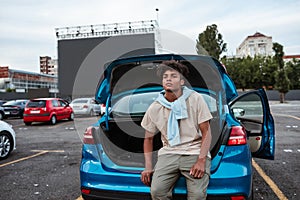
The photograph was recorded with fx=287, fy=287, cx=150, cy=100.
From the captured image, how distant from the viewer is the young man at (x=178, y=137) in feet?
7.85

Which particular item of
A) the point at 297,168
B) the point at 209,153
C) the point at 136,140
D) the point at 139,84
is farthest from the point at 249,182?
the point at 297,168

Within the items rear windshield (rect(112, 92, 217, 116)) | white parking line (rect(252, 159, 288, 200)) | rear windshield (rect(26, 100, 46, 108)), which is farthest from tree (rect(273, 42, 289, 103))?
rear windshield (rect(112, 92, 217, 116))


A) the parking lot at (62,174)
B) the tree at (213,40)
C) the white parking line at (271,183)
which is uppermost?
the tree at (213,40)

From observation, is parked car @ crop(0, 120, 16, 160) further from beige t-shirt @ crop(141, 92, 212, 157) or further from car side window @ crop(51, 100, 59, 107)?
car side window @ crop(51, 100, 59, 107)

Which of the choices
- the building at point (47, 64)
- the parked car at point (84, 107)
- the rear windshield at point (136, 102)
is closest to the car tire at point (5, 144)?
the rear windshield at point (136, 102)

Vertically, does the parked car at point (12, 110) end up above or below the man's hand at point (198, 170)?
below

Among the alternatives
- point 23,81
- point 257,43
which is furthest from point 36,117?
point 257,43

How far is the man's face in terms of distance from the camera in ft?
8.36

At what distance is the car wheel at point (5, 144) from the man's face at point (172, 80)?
16.1ft

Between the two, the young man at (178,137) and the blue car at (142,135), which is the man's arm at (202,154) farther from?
the blue car at (142,135)

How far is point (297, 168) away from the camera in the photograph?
489 cm

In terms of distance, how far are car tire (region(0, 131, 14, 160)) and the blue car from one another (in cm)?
364

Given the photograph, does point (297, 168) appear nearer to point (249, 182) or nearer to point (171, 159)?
point (249, 182)

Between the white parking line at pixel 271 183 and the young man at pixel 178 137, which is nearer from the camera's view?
the young man at pixel 178 137
